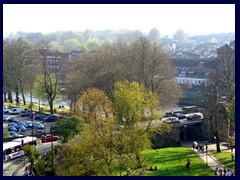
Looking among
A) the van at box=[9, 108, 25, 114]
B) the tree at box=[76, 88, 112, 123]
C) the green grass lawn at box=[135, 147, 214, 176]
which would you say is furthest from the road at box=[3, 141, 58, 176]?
the van at box=[9, 108, 25, 114]

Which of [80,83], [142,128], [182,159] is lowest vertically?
[182,159]

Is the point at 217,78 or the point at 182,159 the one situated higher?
the point at 217,78

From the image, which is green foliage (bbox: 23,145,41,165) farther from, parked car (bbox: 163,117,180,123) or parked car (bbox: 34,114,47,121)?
parked car (bbox: 34,114,47,121)

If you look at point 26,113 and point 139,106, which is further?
point 26,113

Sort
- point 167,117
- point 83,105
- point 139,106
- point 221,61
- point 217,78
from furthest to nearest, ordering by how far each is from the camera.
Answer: point 221,61
point 217,78
point 167,117
point 83,105
point 139,106

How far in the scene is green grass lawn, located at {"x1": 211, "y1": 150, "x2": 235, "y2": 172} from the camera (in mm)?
28131

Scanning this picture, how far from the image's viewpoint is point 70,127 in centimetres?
2970

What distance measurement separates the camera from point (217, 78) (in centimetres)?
4606

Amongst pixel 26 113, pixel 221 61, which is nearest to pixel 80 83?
pixel 26 113

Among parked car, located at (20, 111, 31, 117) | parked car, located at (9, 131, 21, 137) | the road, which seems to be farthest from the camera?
parked car, located at (20, 111, 31, 117)

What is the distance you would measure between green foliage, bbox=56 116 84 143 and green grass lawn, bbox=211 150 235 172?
9099mm

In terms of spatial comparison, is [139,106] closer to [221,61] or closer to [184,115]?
[184,115]

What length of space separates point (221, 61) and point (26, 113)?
2331cm

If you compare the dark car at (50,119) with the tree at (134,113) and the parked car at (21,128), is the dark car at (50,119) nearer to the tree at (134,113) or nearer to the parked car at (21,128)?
the parked car at (21,128)
